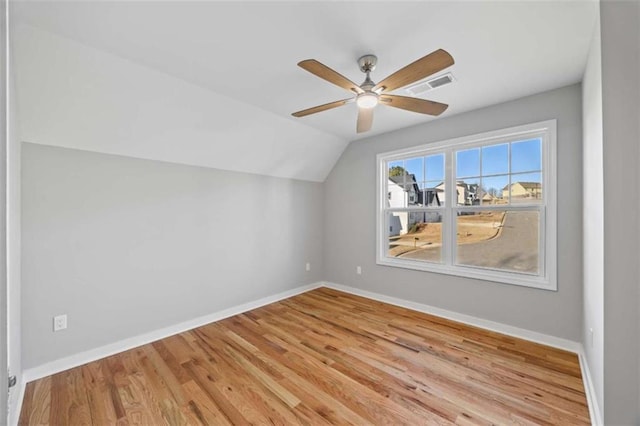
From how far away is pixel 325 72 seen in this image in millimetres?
1697

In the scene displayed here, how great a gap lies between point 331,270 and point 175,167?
2903 mm

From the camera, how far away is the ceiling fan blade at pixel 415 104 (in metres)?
2.04

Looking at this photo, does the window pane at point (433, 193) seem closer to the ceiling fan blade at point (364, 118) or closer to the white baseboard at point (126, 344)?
the ceiling fan blade at point (364, 118)

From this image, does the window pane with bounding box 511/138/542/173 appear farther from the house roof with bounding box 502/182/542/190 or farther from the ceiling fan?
the ceiling fan

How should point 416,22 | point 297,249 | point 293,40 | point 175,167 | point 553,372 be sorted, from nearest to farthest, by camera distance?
point 416,22 → point 293,40 → point 553,372 → point 175,167 → point 297,249

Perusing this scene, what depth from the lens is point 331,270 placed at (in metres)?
4.61

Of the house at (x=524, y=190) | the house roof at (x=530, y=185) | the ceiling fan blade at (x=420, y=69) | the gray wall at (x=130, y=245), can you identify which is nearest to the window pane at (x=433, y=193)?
A: the house at (x=524, y=190)

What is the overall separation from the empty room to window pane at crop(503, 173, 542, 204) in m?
0.02

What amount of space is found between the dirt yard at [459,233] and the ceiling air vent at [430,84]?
5.32ft

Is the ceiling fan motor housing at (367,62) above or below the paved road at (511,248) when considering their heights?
above

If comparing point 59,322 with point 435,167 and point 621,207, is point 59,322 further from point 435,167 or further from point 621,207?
point 435,167

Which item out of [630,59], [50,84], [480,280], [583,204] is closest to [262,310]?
[480,280]

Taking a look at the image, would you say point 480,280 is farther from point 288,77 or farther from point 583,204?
point 288,77

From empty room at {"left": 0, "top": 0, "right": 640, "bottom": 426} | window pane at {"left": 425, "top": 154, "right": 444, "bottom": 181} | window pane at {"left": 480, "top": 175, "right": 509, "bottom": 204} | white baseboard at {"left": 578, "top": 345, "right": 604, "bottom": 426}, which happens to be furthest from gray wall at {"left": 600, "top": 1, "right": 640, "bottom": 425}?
window pane at {"left": 425, "top": 154, "right": 444, "bottom": 181}
